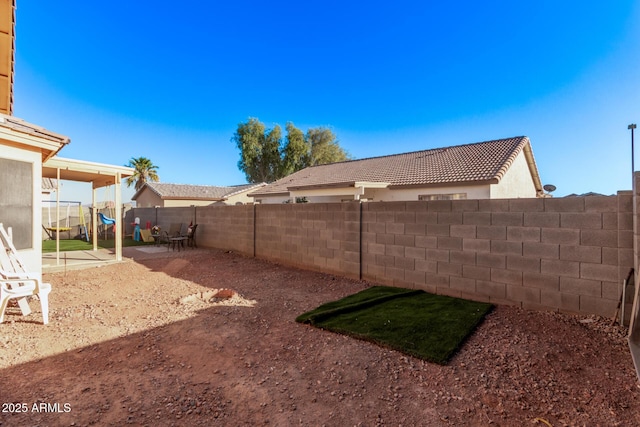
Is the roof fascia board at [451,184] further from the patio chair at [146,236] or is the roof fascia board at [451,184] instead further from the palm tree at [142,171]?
the palm tree at [142,171]

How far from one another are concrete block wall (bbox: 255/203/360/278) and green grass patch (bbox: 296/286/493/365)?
1.51 metres

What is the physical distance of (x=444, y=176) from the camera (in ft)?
39.9

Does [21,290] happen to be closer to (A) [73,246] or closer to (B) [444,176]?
(A) [73,246]

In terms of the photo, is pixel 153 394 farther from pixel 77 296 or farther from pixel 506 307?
pixel 506 307

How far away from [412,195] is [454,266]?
8.09 metres

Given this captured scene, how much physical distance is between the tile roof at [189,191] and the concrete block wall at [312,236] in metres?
17.3

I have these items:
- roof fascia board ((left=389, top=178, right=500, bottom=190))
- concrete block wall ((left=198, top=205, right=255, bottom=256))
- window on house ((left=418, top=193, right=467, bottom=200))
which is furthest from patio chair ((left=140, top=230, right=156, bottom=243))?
window on house ((left=418, top=193, right=467, bottom=200))

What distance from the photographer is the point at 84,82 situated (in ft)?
45.1

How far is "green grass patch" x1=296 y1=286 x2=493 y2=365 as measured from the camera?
10.7 ft

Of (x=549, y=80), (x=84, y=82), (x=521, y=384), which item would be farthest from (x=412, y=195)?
(x=84, y=82)

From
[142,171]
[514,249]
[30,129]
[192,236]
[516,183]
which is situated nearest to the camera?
[514,249]

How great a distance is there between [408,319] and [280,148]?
29.6m

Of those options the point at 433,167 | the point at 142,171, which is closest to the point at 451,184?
the point at 433,167

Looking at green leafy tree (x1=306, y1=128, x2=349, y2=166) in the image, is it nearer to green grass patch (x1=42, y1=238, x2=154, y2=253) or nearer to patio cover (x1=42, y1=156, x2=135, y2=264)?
green grass patch (x1=42, y1=238, x2=154, y2=253)
